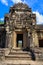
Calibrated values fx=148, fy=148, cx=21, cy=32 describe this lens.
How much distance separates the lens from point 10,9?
21422 millimetres

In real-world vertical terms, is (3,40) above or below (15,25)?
below

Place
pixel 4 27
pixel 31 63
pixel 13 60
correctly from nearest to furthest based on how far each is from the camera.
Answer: pixel 31 63
pixel 13 60
pixel 4 27

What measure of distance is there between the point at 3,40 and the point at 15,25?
8.72 feet

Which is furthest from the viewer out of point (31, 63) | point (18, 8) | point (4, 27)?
point (18, 8)

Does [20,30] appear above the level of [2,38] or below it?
above

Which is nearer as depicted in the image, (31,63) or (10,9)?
(31,63)

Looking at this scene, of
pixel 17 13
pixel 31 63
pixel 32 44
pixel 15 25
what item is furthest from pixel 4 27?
pixel 31 63

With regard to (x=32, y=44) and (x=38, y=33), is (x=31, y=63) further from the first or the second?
(x=38, y=33)

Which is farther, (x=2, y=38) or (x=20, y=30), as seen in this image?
(x=2, y=38)

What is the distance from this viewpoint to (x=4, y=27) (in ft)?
65.7

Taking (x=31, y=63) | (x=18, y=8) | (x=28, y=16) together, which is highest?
(x=18, y=8)

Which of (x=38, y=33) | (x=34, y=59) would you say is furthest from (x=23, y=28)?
(x=34, y=59)

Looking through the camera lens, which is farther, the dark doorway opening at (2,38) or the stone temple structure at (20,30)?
the dark doorway opening at (2,38)

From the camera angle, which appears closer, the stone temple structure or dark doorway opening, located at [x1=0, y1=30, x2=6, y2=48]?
the stone temple structure
